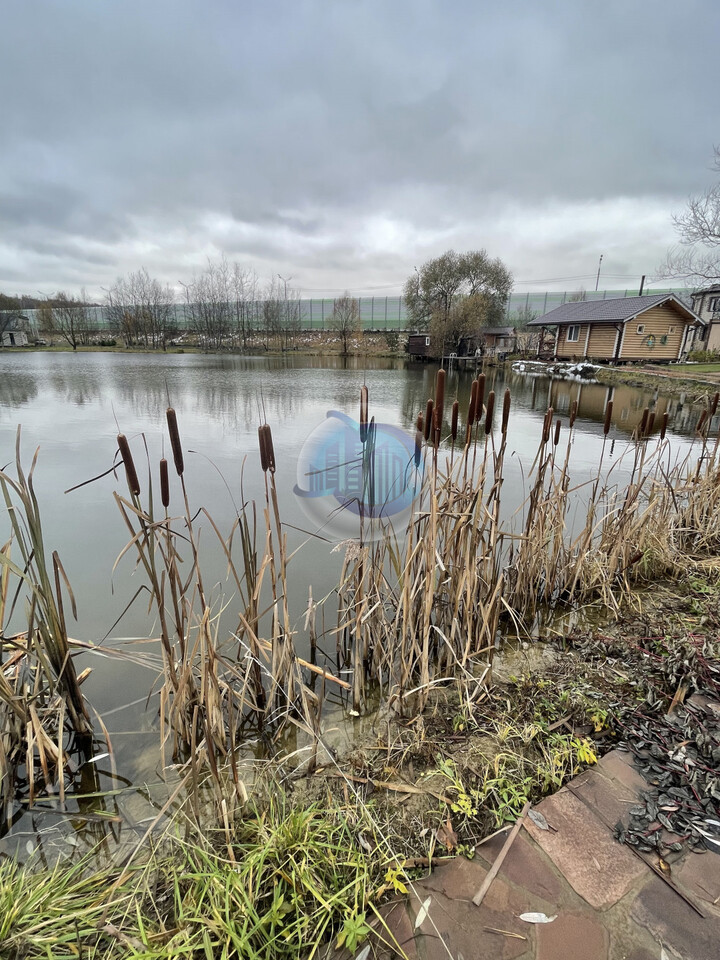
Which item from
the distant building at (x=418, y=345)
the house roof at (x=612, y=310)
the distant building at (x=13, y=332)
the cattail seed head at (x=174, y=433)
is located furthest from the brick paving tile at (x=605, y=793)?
the distant building at (x=13, y=332)

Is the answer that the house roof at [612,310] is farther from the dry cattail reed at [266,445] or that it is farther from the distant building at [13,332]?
the distant building at [13,332]

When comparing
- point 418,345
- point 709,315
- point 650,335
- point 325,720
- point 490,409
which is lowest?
point 325,720

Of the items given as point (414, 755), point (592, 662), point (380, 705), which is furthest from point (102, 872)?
point (592, 662)

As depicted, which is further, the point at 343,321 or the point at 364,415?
the point at 343,321

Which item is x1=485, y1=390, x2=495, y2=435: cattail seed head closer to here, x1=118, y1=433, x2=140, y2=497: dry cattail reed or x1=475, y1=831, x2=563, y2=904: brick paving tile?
x1=118, y1=433, x2=140, y2=497: dry cattail reed

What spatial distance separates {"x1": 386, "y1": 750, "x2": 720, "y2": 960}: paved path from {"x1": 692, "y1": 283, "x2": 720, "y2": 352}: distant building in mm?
29692

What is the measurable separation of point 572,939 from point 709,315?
36.5m

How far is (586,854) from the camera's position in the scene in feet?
4.03

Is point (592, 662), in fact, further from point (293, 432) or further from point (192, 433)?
point (192, 433)

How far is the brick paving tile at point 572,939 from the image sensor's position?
1.01m

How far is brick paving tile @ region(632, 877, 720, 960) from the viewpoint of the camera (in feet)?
3.33

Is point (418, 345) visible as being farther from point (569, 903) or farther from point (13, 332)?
point (13, 332)

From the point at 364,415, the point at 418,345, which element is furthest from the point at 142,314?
the point at 364,415

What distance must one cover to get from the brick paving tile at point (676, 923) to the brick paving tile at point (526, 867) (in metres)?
0.19
